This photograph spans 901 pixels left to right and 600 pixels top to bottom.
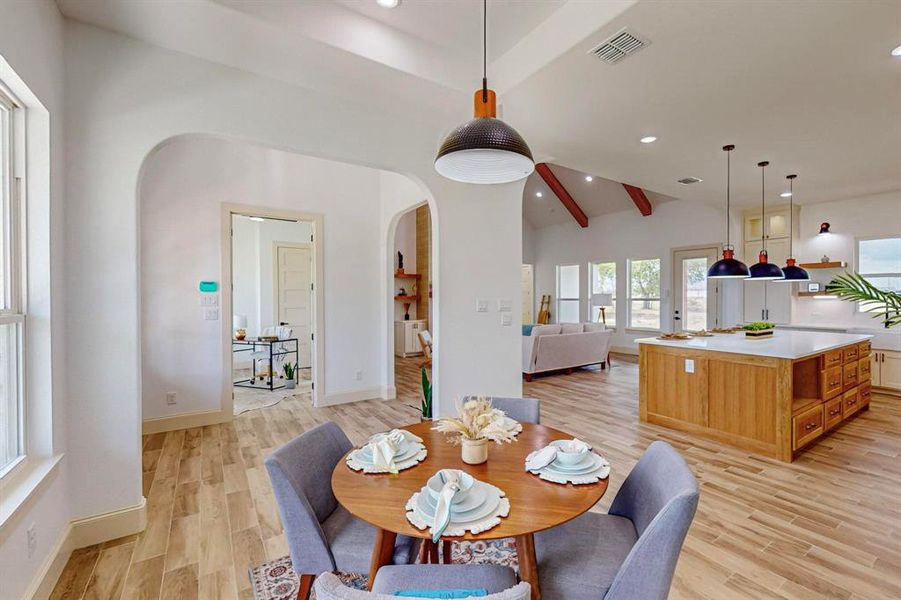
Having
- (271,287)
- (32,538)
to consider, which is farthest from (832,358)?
(271,287)

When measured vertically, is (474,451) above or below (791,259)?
below

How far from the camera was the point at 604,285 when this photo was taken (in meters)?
9.57

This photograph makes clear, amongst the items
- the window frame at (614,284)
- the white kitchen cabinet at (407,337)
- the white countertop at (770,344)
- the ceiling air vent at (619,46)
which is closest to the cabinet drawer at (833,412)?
→ the white countertop at (770,344)

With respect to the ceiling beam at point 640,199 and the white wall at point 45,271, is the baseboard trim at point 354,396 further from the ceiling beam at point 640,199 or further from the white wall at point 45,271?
the ceiling beam at point 640,199

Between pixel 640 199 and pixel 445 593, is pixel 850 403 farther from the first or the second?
pixel 445 593

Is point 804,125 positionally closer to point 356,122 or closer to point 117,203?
point 356,122

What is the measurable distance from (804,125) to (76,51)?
5227mm

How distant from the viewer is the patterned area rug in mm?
1830

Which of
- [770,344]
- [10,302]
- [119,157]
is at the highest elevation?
[119,157]

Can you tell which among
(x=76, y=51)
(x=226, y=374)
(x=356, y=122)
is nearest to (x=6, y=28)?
(x=76, y=51)

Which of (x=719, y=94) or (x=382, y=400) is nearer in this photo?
(x=719, y=94)

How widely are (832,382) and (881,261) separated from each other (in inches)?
134

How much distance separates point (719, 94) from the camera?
292 centimetres

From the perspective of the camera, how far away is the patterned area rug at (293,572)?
1.83m
